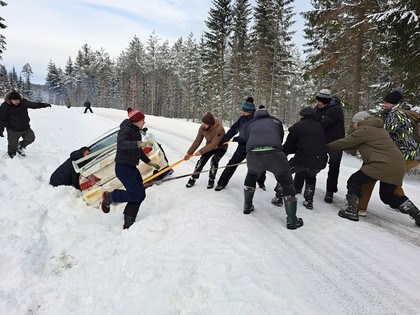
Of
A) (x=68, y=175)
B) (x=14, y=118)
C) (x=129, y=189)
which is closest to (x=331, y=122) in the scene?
(x=129, y=189)

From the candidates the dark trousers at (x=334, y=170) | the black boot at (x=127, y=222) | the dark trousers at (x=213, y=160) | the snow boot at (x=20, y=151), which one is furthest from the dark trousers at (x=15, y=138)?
the dark trousers at (x=334, y=170)

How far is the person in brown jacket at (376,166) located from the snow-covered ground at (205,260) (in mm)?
294

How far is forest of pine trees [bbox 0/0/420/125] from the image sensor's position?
30.0ft

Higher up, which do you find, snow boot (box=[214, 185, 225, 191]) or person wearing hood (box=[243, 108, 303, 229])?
person wearing hood (box=[243, 108, 303, 229])

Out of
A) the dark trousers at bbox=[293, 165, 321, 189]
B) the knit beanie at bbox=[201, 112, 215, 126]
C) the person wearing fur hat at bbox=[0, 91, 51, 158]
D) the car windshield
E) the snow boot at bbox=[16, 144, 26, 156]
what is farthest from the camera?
the snow boot at bbox=[16, 144, 26, 156]

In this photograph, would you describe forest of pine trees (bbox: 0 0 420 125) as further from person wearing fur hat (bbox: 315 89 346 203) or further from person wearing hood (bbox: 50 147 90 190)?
person wearing hood (bbox: 50 147 90 190)

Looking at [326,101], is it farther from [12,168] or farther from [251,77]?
[251,77]

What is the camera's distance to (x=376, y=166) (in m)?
4.68

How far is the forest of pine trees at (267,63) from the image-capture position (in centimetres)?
915

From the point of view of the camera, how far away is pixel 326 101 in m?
5.80

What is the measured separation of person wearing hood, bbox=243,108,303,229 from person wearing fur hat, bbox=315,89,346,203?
54.8 inches

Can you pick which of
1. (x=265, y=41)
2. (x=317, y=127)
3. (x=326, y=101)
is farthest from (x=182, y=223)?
(x=265, y=41)

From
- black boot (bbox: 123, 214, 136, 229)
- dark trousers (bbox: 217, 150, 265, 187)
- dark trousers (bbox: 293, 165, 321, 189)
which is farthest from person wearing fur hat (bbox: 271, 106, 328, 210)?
black boot (bbox: 123, 214, 136, 229)

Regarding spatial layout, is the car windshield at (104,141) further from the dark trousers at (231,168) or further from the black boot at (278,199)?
the black boot at (278,199)
